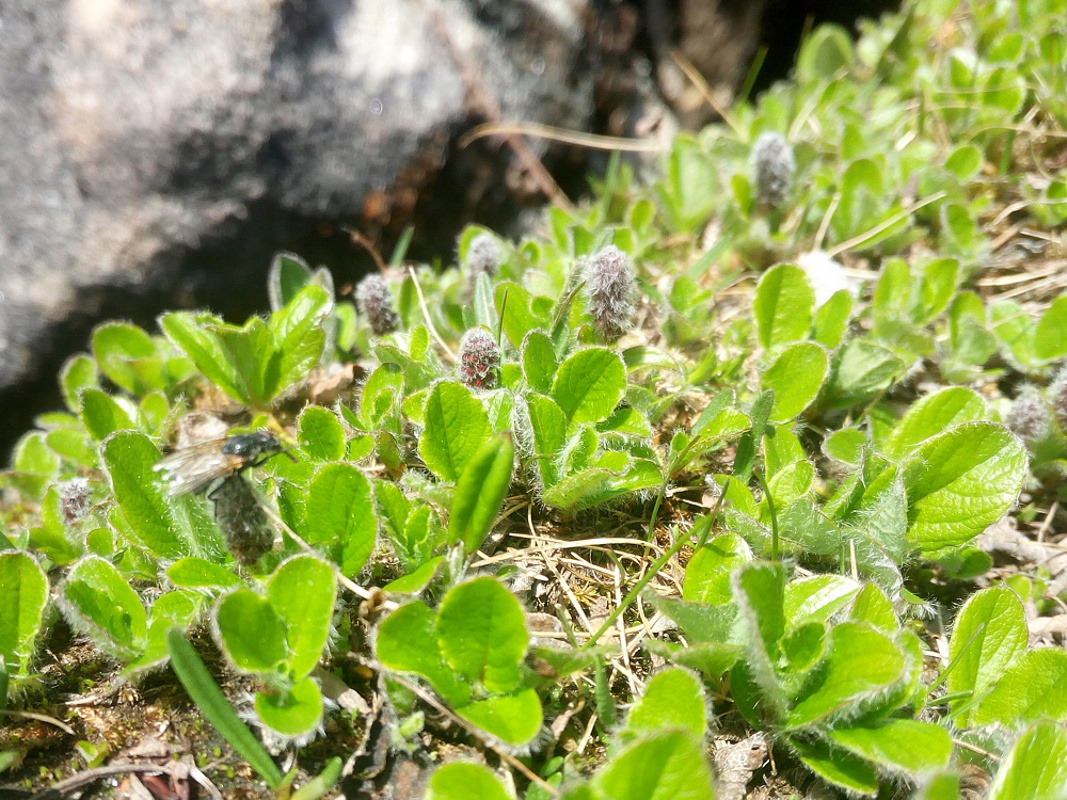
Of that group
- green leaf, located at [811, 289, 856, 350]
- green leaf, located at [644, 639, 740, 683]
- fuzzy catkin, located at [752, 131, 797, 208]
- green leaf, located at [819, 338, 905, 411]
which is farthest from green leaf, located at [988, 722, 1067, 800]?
fuzzy catkin, located at [752, 131, 797, 208]

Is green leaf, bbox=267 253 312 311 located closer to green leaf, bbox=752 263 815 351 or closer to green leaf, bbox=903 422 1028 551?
green leaf, bbox=752 263 815 351

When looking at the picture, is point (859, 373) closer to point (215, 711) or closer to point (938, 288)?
point (938, 288)

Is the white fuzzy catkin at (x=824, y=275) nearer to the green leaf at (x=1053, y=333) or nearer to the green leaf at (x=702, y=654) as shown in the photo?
the green leaf at (x=1053, y=333)

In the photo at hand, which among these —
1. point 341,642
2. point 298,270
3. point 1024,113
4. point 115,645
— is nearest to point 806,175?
point 1024,113

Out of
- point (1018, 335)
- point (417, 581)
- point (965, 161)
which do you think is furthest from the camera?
point (965, 161)

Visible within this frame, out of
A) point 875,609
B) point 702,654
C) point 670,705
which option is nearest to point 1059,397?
point 875,609

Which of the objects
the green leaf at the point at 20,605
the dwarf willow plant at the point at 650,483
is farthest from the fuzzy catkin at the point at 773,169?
the green leaf at the point at 20,605

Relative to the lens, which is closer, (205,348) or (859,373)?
(859,373)
